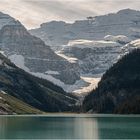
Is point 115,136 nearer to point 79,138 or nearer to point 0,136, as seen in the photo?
point 79,138

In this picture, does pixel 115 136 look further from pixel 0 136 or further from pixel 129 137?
pixel 0 136

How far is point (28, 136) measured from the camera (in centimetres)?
15350

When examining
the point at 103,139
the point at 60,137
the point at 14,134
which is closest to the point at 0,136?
the point at 14,134

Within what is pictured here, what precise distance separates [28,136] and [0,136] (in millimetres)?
8817

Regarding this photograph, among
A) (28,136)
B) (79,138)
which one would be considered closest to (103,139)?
(79,138)

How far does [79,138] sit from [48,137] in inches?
363

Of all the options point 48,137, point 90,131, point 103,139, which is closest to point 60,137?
point 48,137

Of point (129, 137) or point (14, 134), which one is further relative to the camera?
point (14, 134)

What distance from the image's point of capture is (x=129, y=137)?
150000 millimetres

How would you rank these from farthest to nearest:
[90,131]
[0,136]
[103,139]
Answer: [90,131], [0,136], [103,139]

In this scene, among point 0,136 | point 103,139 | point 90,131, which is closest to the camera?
point 103,139

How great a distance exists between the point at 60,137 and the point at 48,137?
350 cm

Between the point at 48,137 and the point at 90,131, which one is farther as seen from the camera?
the point at 90,131

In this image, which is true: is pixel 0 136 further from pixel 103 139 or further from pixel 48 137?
pixel 103 139
